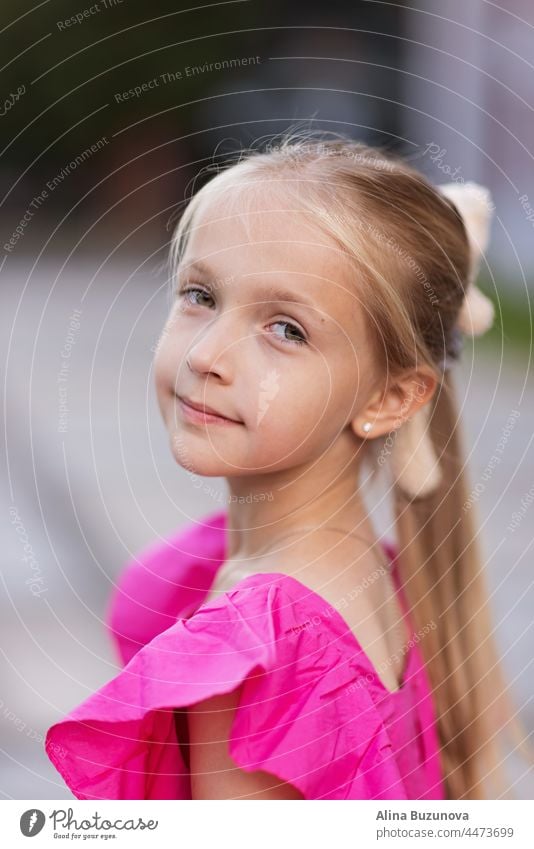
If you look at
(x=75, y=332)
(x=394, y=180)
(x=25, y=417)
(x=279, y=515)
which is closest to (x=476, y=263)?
(x=394, y=180)

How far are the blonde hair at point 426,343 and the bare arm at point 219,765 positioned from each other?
0.18m

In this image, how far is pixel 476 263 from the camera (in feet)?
2.26

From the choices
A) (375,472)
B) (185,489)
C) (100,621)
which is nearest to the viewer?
(375,472)

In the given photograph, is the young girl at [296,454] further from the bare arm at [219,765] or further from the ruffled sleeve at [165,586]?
the ruffled sleeve at [165,586]

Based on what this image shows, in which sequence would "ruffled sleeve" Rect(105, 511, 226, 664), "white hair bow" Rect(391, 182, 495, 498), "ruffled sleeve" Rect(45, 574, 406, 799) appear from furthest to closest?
"ruffled sleeve" Rect(105, 511, 226, 664)
"white hair bow" Rect(391, 182, 495, 498)
"ruffled sleeve" Rect(45, 574, 406, 799)

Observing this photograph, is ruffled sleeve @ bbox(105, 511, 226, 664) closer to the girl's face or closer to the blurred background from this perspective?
the blurred background

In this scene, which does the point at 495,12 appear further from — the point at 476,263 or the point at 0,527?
the point at 0,527

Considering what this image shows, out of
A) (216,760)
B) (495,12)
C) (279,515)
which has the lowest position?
(216,760)

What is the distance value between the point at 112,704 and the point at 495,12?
21.4 inches

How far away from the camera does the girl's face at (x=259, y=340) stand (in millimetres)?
549

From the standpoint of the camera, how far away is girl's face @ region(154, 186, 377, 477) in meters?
0.55

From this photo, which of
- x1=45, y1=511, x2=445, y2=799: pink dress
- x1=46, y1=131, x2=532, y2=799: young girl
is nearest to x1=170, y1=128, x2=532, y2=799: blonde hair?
x1=46, y1=131, x2=532, y2=799: young girl

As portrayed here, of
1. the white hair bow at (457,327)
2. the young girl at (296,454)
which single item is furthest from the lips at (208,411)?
the white hair bow at (457,327)

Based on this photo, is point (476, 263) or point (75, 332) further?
point (75, 332)
